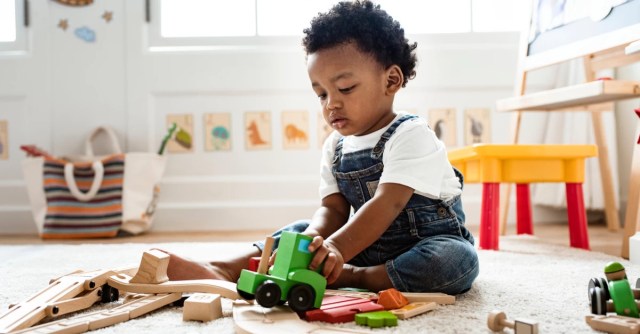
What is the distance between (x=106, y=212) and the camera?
2033 millimetres

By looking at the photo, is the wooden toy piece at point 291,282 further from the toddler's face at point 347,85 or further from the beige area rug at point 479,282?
the toddler's face at point 347,85

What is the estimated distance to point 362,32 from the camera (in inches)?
37.5

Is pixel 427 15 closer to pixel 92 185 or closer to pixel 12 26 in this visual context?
pixel 92 185

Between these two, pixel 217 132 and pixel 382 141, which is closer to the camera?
pixel 382 141

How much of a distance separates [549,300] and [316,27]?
21.0 inches

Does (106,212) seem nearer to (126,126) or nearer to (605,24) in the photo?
(126,126)

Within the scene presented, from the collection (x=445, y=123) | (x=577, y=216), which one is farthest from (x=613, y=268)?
(x=445, y=123)

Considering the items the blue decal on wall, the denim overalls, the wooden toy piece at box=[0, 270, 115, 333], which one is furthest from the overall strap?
the blue decal on wall

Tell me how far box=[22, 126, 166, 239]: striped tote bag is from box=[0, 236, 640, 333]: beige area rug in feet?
1.04

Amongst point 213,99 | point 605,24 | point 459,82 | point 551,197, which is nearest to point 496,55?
point 459,82

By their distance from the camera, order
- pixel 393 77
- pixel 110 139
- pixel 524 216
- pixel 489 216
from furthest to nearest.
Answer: pixel 110 139 → pixel 524 216 → pixel 489 216 → pixel 393 77

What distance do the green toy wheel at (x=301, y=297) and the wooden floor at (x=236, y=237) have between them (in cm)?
114

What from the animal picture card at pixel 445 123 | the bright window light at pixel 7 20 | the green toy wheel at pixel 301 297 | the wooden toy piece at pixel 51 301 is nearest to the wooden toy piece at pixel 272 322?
the green toy wheel at pixel 301 297

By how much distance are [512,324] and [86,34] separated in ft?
6.65
